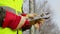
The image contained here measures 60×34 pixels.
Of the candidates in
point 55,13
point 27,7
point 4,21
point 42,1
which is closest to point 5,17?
point 4,21

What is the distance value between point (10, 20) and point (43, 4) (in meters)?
0.72

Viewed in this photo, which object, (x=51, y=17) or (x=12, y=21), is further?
(x=51, y=17)

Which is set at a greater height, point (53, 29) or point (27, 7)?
point (27, 7)

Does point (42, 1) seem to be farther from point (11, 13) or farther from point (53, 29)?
point (11, 13)

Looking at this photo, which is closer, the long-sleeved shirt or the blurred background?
the long-sleeved shirt

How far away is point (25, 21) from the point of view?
0.49 metres

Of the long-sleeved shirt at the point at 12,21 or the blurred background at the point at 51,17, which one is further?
the blurred background at the point at 51,17

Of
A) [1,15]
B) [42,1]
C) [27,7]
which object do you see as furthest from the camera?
[42,1]

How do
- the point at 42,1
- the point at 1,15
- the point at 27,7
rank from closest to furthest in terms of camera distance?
the point at 1,15, the point at 27,7, the point at 42,1

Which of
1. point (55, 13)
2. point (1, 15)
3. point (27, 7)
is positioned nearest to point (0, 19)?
point (1, 15)

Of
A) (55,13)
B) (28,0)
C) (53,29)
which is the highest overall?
(28,0)

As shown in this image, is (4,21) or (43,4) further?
(43,4)

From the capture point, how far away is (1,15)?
418 millimetres

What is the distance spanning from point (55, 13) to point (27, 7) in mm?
306
